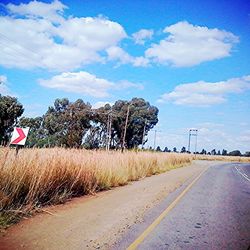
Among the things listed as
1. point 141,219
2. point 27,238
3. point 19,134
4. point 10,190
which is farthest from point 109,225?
point 19,134

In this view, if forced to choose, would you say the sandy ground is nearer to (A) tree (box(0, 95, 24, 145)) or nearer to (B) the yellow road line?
(B) the yellow road line

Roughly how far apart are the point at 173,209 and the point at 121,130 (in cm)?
6200

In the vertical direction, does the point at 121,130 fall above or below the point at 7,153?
above

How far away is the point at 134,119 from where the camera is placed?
3017 inches

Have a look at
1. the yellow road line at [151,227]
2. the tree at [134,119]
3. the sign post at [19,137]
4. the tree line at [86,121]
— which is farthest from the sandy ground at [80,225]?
the tree at [134,119]

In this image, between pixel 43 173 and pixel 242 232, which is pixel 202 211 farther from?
pixel 43 173

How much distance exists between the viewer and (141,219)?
7.98 meters

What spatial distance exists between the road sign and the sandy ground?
244 centimetres

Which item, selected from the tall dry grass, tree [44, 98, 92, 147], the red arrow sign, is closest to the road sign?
the red arrow sign

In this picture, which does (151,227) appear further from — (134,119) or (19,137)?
(134,119)

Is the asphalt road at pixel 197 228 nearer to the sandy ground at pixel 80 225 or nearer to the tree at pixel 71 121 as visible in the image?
the sandy ground at pixel 80 225

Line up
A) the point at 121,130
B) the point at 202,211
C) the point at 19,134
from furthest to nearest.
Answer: the point at 121,130 → the point at 19,134 → the point at 202,211

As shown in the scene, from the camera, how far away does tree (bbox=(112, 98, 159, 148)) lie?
2840 inches

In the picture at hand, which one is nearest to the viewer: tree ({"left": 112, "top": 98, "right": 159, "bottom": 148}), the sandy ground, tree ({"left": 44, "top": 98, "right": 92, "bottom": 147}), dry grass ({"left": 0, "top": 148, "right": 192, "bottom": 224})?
the sandy ground
